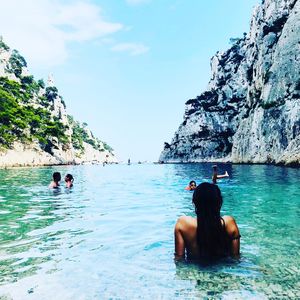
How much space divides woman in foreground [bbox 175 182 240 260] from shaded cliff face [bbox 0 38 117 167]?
212 feet

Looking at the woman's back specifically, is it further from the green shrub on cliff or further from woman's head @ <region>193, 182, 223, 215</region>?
the green shrub on cliff

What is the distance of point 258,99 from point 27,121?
55.3 meters

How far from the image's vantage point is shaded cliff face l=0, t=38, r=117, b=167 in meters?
69.6

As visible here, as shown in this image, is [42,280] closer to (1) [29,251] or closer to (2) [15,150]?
(1) [29,251]

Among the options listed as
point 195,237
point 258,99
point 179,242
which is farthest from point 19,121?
point 195,237

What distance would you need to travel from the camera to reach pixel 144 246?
24.4 ft

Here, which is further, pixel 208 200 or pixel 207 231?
pixel 207 231

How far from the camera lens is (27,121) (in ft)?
259

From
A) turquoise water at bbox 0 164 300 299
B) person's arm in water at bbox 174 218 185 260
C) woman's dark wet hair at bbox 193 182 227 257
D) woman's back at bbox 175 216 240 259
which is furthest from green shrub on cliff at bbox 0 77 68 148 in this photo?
woman's dark wet hair at bbox 193 182 227 257

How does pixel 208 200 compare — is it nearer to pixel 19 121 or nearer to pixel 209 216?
pixel 209 216

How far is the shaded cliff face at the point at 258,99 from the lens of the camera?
59875 mm

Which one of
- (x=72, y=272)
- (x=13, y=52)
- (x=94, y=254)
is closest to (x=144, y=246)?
(x=94, y=254)

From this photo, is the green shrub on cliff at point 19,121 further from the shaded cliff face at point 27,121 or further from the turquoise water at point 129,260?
the turquoise water at point 129,260

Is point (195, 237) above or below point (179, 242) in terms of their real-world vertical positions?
above
